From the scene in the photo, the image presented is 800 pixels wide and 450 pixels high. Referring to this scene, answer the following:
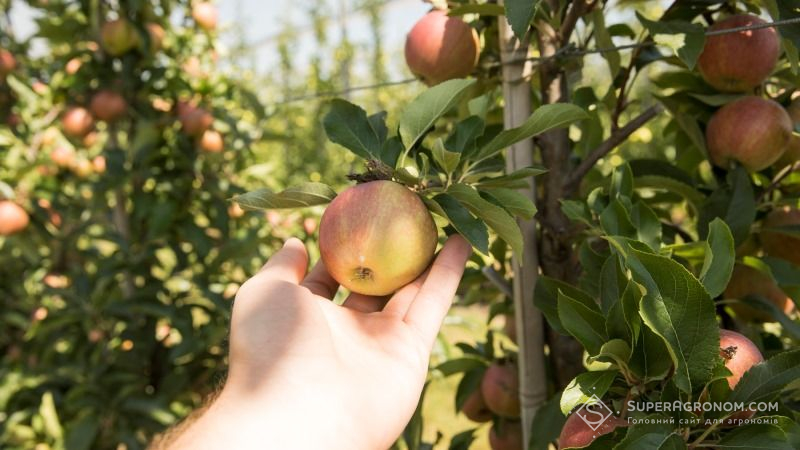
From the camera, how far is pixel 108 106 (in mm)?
2031

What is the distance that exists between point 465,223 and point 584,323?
0.57 feet

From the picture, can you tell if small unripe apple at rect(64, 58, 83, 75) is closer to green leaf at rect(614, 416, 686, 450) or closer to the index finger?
the index finger

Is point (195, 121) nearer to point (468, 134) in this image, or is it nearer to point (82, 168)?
point (82, 168)

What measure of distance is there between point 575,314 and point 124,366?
1.65 m

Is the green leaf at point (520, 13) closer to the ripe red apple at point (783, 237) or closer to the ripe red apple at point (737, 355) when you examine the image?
the ripe red apple at point (737, 355)

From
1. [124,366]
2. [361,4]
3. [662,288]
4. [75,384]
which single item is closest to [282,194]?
[662,288]

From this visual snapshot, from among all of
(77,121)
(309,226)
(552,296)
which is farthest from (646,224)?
(77,121)

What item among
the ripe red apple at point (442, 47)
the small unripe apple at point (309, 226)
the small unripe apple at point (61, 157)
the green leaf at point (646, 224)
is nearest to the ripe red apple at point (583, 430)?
the green leaf at point (646, 224)

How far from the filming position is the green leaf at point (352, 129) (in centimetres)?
90

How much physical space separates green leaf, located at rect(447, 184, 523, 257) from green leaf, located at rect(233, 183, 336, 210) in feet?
0.52

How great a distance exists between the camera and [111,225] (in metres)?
2.26

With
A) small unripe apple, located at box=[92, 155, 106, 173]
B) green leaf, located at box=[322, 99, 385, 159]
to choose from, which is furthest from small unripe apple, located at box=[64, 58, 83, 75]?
green leaf, located at box=[322, 99, 385, 159]

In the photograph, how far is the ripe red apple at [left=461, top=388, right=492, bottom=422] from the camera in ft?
4.23

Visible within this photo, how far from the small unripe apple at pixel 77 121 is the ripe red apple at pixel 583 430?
6.04ft
